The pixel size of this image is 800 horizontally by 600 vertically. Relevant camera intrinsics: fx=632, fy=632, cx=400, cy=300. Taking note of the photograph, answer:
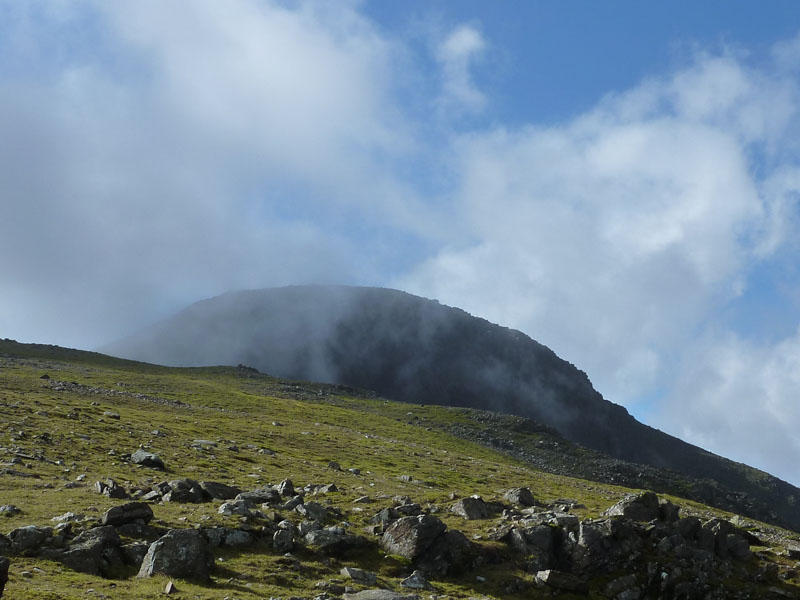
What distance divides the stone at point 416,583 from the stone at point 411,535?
205 centimetres

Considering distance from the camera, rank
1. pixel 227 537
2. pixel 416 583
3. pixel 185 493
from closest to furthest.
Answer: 1. pixel 416 583
2. pixel 227 537
3. pixel 185 493

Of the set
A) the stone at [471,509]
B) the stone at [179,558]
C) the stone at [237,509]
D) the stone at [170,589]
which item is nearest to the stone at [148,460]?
the stone at [237,509]

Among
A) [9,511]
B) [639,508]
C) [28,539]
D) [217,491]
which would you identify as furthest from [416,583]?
[9,511]

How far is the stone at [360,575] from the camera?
29.7 m

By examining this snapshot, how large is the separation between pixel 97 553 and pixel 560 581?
22.8 meters

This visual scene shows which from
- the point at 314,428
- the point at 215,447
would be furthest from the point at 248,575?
the point at 314,428

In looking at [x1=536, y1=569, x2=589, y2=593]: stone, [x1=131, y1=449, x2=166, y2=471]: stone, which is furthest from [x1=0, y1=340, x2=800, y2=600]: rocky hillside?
[x1=131, y1=449, x2=166, y2=471]: stone

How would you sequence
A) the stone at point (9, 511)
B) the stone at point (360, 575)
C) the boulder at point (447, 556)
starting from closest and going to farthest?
the stone at point (360, 575) < the stone at point (9, 511) < the boulder at point (447, 556)

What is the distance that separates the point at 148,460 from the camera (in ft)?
166

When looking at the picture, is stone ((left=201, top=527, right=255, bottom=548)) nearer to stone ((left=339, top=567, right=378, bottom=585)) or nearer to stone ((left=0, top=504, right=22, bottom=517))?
stone ((left=339, top=567, right=378, bottom=585))

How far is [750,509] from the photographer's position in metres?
148

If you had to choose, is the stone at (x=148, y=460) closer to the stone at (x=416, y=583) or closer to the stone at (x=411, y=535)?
the stone at (x=411, y=535)

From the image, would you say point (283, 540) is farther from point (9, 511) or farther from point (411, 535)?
point (9, 511)

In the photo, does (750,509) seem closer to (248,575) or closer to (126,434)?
(126,434)
